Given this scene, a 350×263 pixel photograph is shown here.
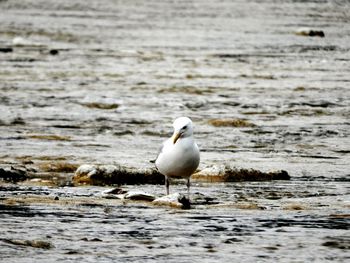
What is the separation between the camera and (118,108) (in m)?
15.6

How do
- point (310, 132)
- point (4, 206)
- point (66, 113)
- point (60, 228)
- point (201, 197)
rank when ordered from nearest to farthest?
point (60, 228)
point (4, 206)
point (201, 197)
point (310, 132)
point (66, 113)

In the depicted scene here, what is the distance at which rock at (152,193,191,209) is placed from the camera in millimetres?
8672

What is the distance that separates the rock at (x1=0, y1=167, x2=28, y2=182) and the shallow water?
17.7 inches

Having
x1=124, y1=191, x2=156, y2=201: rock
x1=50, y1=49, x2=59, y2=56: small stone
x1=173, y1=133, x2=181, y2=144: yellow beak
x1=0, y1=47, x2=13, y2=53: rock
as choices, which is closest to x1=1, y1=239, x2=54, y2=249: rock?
x1=124, y1=191, x2=156, y2=201: rock

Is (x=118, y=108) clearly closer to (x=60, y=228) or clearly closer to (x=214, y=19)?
(x=60, y=228)

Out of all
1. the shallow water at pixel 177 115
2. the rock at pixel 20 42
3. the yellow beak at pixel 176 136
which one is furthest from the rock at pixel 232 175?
the rock at pixel 20 42

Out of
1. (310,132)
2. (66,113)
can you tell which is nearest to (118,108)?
(66,113)

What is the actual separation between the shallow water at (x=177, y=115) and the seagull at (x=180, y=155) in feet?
1.14

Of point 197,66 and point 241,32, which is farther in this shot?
point 241,32

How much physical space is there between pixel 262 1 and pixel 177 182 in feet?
95.5

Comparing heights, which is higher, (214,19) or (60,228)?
(214,19)

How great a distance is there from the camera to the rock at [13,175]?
9992 millimetres

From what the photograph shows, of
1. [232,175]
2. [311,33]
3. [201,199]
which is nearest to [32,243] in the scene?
[201,199]

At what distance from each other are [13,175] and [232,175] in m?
1.95
